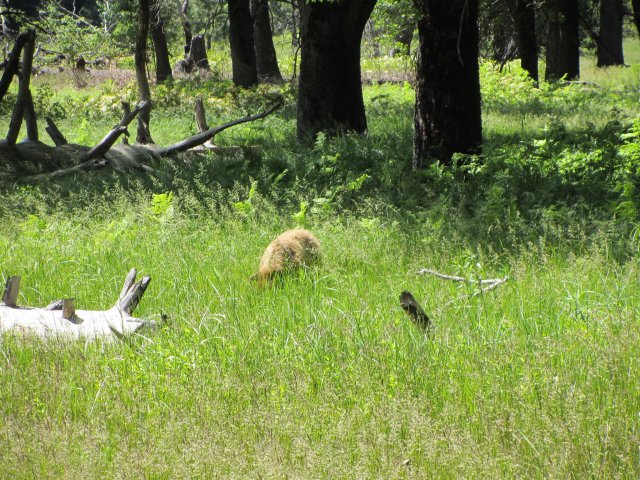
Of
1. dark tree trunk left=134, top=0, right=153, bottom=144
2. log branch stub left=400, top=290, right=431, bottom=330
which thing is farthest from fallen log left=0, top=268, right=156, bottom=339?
dark tree trunk left=134, top=0, right=153, bottom=144

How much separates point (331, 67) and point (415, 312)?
9.09 meters

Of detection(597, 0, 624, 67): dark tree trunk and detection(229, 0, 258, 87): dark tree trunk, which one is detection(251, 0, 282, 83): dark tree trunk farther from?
detection(597, 0, 624, 67): dark tree trunk

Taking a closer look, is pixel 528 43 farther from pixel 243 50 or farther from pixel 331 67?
pixel 331 67

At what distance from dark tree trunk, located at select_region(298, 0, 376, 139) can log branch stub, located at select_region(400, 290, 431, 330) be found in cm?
849

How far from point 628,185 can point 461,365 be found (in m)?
3.85

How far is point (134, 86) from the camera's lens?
24.6m

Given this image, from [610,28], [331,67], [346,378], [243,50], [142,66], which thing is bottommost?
[346,378]

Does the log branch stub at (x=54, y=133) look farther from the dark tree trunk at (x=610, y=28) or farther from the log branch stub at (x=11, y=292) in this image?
the dark tree trunk at (x=610, y=28)

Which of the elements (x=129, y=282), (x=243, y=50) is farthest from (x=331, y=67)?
(x=243, y=50)

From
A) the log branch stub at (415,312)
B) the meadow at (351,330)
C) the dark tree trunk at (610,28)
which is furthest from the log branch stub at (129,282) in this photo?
the dark tree trunk at (610,28)

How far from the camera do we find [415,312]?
4.70m

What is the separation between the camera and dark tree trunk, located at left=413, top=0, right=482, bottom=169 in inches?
384

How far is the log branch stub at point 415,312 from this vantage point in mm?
4551

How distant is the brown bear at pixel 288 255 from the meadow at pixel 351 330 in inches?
4.9
